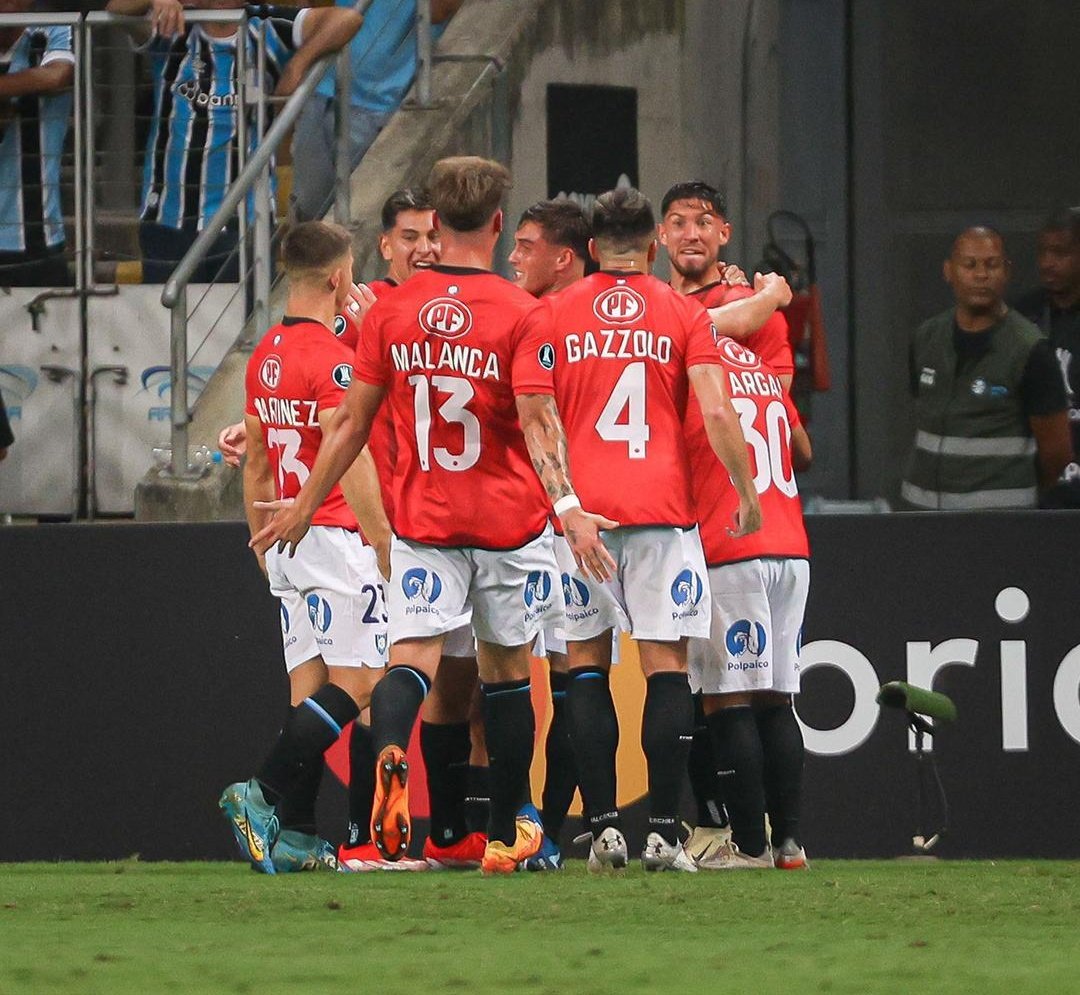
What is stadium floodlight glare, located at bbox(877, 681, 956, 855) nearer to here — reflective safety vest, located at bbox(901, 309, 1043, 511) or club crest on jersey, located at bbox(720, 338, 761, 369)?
reflective safety vest, located at bbox(901, 309, 1043, 511)

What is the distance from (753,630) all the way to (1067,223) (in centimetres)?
333

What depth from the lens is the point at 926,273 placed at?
38.9 ft

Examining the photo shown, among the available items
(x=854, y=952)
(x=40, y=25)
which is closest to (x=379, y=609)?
(x=854, y=952)

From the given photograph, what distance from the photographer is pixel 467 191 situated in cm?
698

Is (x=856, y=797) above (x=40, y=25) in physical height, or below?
below

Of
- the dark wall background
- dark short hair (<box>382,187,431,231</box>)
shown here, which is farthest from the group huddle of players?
the dark wall background

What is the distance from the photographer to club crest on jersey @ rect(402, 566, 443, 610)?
700 cm

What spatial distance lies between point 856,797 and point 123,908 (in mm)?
3495

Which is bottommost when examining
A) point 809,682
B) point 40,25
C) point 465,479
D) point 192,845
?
point 192,845

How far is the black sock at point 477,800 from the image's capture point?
7867 millimetres

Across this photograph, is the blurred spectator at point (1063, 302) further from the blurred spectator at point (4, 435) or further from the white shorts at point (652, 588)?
the blurred spectator at point (4, 435)

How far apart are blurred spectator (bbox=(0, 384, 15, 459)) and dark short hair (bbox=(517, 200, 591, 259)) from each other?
2.98m

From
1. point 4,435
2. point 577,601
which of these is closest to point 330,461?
point 577,601

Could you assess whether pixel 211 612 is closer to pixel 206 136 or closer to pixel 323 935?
pixel 206 136
